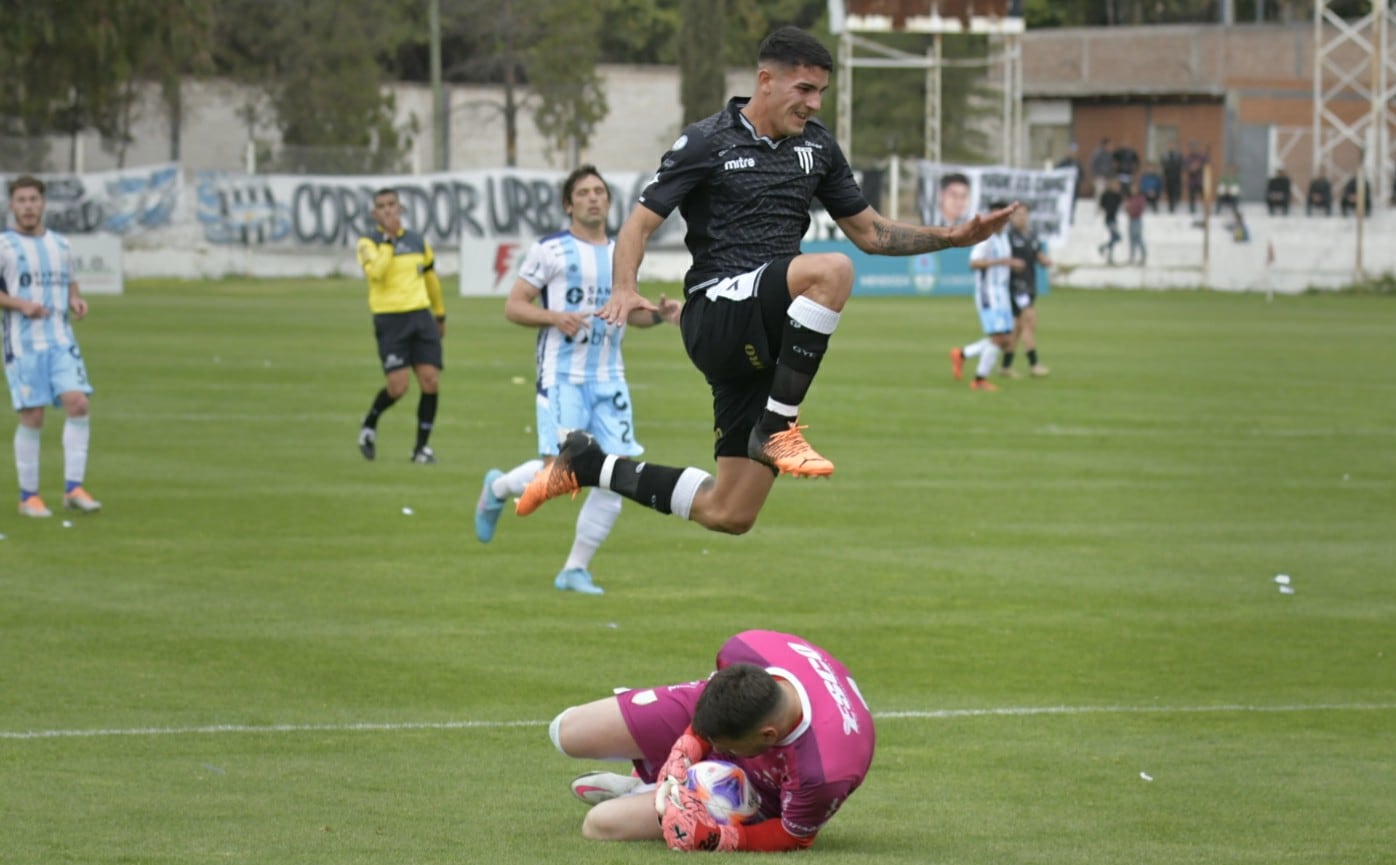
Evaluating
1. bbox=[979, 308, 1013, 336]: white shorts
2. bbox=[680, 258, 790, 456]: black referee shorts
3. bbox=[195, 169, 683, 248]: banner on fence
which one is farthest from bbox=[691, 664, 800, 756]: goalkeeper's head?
bbox=[195, 169, 683, 248]: banner on fence

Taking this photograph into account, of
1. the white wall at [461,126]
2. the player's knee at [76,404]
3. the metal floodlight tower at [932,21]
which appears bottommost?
the player's knee at [76,404]

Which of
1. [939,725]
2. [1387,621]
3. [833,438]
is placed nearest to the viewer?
[939,725]

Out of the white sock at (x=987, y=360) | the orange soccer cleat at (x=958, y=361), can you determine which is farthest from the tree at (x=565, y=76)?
the white sock at (x=987, y=360)

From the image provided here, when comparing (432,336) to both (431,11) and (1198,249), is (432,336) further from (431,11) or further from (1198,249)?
(431,11)

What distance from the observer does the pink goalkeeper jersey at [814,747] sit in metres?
6.63

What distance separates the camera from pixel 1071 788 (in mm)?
8195

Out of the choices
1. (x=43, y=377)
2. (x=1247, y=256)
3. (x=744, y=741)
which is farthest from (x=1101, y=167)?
(x=744, y=741)

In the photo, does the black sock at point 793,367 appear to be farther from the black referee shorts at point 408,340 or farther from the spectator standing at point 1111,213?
the spectator standing at point 1111,213

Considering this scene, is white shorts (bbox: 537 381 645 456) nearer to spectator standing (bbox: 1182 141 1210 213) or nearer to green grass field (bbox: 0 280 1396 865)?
green grass field (bbox: 0 280 1396 865)

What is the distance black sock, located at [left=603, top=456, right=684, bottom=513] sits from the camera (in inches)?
338

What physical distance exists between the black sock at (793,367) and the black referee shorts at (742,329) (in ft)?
0.39

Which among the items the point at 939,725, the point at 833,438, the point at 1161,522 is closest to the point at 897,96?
the point at 833,438

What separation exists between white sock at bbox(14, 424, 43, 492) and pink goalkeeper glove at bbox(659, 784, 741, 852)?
9634mm

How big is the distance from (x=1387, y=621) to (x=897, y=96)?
64094 millimetres
